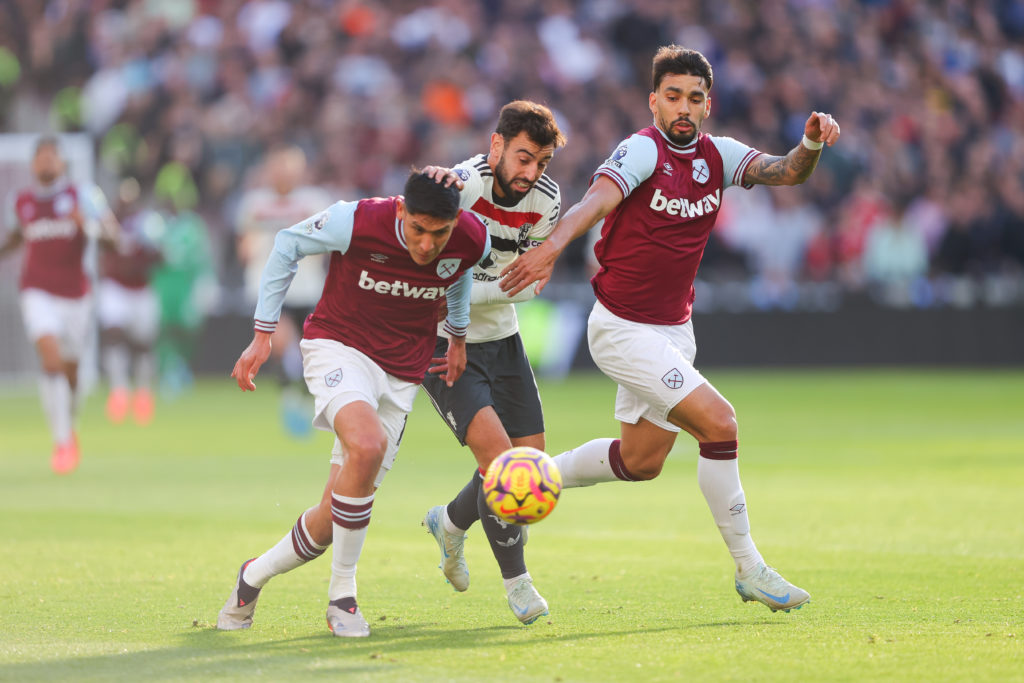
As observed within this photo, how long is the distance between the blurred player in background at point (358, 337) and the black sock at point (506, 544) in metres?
0.60

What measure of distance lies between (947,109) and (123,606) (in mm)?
19779

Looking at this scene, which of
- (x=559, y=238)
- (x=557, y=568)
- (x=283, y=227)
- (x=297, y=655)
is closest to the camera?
(x=297, y=655)

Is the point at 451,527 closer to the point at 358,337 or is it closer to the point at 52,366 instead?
the point at 358,337

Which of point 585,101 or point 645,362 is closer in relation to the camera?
point 645,362

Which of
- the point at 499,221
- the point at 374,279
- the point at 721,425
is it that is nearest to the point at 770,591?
the point at 721,425

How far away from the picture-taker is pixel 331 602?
6.06m

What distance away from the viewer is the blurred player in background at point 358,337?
602 centimetres

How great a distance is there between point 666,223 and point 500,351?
1009mm

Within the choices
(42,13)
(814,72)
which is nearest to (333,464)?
(814,72)

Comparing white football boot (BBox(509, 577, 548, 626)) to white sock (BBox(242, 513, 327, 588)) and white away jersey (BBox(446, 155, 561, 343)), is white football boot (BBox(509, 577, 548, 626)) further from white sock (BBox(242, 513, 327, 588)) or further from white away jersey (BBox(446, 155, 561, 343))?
white away jersey (BBox(446, 155, 561, 343))

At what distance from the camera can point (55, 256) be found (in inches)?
517

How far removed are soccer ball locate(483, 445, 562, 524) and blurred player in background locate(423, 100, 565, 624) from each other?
44 centimetres

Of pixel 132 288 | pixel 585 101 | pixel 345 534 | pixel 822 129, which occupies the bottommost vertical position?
pixel 132 288

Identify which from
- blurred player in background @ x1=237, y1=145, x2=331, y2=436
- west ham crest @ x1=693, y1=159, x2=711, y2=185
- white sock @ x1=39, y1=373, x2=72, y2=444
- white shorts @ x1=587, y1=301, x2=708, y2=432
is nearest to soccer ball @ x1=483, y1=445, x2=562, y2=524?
white shorts @ x1=587, y1=301, x2=708, y2=432
